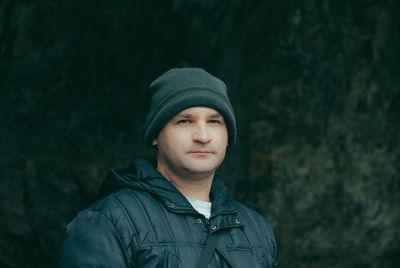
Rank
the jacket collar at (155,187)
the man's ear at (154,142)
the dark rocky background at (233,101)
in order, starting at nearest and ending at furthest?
1. the jacket collar at (155,187)
2. the man's ear at (154,142)
3. the dark rocky background at (233,101)

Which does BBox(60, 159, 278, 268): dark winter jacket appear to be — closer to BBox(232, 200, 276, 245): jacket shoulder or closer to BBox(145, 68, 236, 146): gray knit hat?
BBox(232, 200, 276, 245): jacket shoulder

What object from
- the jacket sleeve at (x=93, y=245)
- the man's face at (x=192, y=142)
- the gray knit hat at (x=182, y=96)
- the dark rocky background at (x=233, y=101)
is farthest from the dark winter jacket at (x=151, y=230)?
the dark rocky background at (x=233, y=101)

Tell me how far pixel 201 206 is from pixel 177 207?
0.20m

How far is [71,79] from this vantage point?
324 centimetres

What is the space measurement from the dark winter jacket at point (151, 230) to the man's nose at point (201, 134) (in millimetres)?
243

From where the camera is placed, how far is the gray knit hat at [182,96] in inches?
75.4

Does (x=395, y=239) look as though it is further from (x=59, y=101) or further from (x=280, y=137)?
(x=59, y=101)

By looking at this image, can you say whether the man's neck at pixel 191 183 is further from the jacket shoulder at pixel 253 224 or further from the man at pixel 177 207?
the jacket shoulder at pixel 253 224

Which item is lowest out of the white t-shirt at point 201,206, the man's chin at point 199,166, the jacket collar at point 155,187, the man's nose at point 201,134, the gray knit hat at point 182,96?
the white t-shirt at point 201,206

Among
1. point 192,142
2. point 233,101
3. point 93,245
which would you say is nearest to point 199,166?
point 192,142

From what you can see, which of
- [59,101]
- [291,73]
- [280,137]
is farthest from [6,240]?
[291,73]

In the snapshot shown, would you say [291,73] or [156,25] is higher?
[156,25]

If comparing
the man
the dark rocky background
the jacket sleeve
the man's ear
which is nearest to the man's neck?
the man

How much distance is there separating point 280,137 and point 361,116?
682mm
